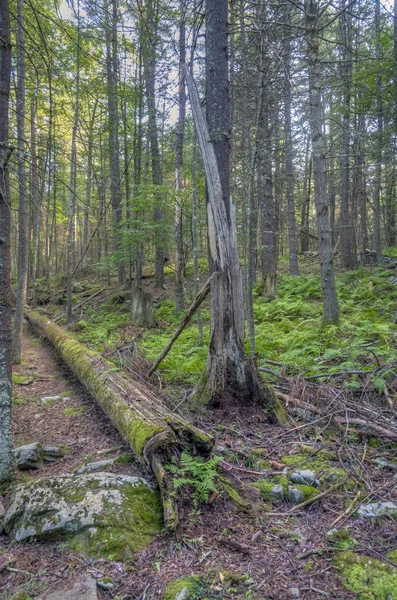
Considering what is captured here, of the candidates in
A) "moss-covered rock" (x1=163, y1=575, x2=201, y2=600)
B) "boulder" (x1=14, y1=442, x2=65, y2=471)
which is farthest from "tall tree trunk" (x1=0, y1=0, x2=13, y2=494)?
"moss-covered rock" (x1=163, y1=575, x2=201, y2=600)

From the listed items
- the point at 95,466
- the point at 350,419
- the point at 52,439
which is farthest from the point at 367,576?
the point at 52,439

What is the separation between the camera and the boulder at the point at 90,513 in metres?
2.36

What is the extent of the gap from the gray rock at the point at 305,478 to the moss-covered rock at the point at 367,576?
32.3 inches

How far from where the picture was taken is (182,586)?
199 centimetres

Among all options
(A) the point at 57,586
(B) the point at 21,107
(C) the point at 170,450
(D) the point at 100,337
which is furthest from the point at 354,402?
(B) the point at 21,107

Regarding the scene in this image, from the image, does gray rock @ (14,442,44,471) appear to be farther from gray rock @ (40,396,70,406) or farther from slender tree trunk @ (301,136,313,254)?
slender tree trunk @ (301,136,313,254)

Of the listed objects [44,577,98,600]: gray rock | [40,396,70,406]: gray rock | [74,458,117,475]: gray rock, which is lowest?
[44,577,98,600]: gray rock

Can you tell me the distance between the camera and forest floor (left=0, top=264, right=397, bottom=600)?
80.0 inches

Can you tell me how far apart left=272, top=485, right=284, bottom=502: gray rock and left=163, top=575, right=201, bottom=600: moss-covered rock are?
3.57ft

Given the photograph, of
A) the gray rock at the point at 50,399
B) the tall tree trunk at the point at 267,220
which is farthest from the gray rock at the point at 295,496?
the tall tree trunk at the point at 267,220

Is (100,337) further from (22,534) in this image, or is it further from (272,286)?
(22,534)

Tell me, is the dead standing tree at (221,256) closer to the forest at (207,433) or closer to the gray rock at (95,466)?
the forest at (207,433)

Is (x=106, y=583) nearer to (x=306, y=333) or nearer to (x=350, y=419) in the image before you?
(x=350, y=419)

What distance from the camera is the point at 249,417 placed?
4.27 metres
